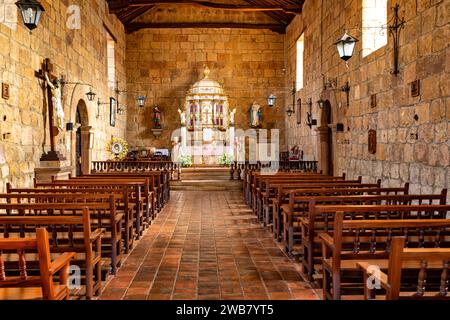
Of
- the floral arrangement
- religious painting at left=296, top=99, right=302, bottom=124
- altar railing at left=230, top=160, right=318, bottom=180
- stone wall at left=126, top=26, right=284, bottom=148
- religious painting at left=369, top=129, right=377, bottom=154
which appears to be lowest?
altar railing at left=230, top=160, right=318, bottom=180

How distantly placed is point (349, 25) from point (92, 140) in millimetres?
7579

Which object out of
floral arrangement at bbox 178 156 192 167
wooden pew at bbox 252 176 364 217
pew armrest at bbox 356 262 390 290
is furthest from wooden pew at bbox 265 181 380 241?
floral arrangement at bbox 178 156 192 167

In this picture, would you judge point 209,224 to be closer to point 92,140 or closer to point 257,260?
point 257,260

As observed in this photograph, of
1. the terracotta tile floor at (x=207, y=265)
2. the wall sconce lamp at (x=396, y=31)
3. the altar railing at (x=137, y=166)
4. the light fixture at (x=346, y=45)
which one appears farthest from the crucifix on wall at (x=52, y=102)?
the wall sconce lamp at (x=396, y=31)

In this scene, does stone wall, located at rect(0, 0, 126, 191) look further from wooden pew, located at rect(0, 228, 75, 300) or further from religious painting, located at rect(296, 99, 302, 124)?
religious painting, located at rect(296, 99, 302, 124)

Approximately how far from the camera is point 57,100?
9430 mm

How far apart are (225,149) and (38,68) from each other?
9.83m

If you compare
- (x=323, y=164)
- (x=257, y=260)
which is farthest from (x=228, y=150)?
(x=257, y=260)

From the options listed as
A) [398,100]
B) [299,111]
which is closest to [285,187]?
[398,100]

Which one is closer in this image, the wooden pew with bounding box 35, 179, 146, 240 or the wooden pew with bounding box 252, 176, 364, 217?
the wooden pew with bounding box 35, 179, 146, 240

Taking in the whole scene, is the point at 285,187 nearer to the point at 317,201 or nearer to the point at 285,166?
the point at 317,201

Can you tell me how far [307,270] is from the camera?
15.0 feet

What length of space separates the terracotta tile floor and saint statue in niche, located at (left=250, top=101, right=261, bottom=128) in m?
10.8

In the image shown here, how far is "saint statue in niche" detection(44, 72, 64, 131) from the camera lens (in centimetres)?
916
